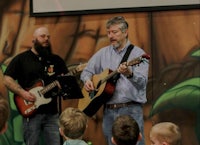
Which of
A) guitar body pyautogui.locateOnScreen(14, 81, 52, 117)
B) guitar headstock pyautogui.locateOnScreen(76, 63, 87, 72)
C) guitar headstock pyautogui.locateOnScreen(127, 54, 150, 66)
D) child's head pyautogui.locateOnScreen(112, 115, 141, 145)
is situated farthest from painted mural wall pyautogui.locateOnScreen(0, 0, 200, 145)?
child's head pyautogui.locateOnScreen(112, 115, 141, 145)

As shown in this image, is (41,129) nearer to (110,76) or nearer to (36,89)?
(36,89)

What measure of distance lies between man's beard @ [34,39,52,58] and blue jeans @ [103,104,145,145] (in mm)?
957

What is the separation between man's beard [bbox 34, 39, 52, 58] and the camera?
189 inches

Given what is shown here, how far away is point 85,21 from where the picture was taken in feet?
16.1

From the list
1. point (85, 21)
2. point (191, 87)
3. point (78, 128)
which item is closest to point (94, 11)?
point (85, 21)

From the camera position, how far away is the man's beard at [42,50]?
4.80 meters

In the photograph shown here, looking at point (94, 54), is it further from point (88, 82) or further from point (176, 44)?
point (176, 44)

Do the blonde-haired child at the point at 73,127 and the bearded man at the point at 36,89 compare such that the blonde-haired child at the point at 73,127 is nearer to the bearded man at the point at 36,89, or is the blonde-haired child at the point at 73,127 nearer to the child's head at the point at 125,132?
the child's head at the point at 125,132

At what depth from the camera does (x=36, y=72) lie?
469cm

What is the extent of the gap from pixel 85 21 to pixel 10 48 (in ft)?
3.18

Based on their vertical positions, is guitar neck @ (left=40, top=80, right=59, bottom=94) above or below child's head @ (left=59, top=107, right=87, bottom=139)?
above

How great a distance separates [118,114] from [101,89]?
313mm

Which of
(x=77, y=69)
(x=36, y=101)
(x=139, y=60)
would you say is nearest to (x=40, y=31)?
(x=77, y=69)

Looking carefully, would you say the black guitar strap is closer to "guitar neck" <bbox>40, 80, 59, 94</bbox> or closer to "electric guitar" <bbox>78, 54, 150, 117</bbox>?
"electric guitar" <bbox>78, 54, 150, 117</bbox>
